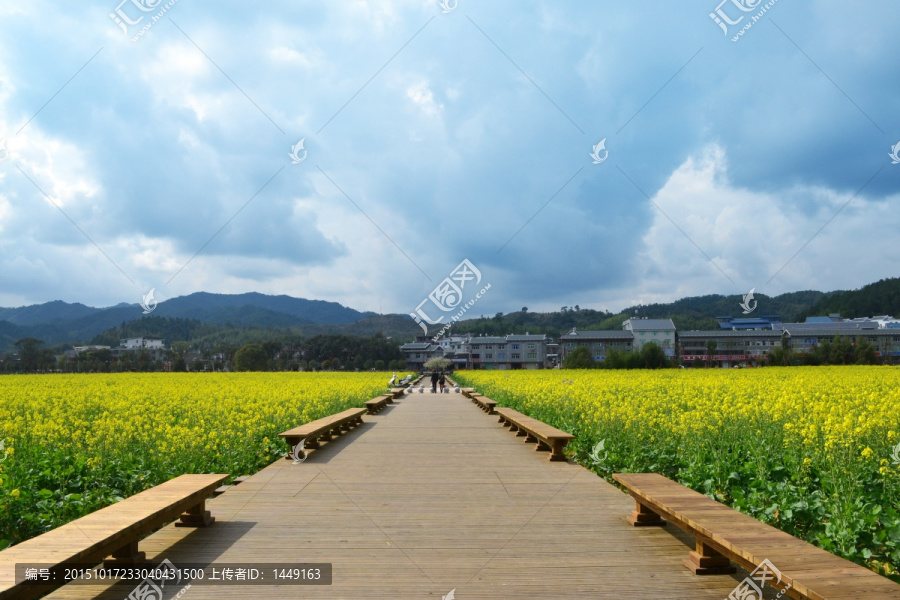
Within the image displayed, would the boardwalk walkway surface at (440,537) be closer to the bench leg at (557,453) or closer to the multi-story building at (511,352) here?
the bench leg at (557,453)

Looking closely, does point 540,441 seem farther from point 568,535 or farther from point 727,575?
point 727,575

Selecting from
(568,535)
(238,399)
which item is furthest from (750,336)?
(568,535)

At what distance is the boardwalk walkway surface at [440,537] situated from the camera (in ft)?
13.7

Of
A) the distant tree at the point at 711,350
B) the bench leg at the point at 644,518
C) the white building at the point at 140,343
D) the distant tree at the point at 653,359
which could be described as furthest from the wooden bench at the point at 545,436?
the white building at the point at 140,343

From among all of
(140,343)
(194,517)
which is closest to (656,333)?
(140,343)

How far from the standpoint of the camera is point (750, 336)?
96.9m

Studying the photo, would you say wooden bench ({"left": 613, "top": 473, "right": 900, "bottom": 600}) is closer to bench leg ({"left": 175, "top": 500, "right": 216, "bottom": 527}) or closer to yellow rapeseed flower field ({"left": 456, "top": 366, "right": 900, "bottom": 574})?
yellow rapeseed flower field ({"left": 456, "top": 366, "right": 900, "bottom": 574})

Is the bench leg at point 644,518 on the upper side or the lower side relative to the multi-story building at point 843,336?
lower

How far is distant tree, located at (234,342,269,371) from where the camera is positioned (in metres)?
84.0

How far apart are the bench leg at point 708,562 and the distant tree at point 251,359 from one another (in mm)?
85359

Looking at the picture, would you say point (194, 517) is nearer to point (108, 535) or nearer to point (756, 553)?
point (108, 535)
